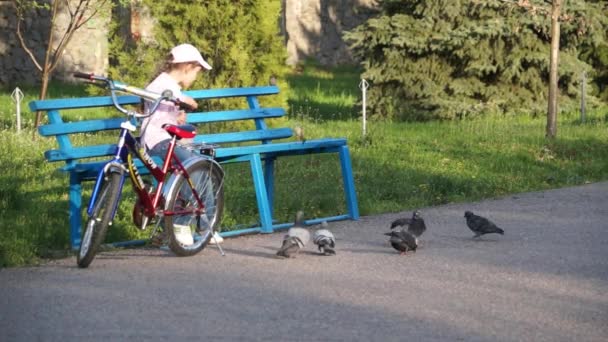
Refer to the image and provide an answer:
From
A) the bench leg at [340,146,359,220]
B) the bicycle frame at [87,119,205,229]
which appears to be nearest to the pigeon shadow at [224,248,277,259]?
the bicycle frame at [87,119,205,229]

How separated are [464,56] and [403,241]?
11448 mm

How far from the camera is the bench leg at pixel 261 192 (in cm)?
923

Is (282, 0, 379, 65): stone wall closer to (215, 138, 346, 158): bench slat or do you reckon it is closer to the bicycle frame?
(215, 138, 346, 158): bench slat

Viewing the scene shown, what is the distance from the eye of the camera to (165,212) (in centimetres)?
800

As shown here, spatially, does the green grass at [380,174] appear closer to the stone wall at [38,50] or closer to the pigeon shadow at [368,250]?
the pigeon shadow at [368,250]

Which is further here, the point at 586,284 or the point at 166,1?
the point at 166,1

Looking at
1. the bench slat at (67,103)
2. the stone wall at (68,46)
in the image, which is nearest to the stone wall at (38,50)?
the stone wall at (68,46)

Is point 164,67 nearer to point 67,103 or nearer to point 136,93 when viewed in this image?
point 67,103

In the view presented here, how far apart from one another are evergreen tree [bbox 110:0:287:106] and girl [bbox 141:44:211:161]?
891 cm

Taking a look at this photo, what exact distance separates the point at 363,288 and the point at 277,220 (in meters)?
2.89

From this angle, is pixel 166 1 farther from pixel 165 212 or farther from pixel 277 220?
pixel 165 212

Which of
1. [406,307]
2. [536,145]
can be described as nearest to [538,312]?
[406,307]

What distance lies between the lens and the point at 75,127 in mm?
8586

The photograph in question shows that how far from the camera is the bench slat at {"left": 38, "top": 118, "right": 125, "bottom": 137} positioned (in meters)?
8.44
